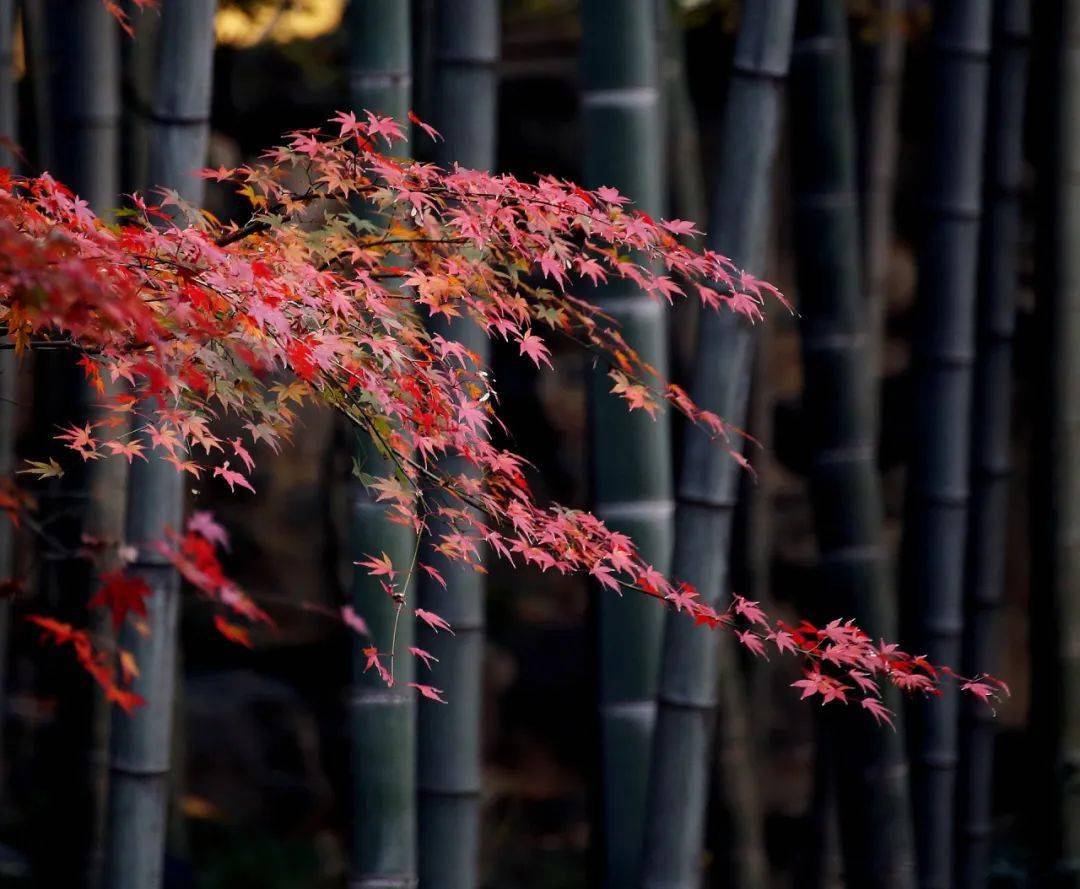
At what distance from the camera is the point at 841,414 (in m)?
4.25

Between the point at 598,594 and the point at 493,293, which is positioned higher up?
the point at 493,293

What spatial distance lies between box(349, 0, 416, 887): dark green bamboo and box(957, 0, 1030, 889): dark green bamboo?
2683 millimetres

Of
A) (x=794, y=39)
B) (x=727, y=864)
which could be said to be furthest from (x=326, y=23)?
(x=727, y=864)

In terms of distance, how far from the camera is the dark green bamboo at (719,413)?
3469 millimetres

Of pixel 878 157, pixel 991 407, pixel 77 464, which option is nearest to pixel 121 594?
pixel 77 464

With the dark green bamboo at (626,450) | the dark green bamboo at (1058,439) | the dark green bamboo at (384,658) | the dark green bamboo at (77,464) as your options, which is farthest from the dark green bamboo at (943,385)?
the dark green bamboo at (77,464)

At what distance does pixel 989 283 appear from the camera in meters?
5.23

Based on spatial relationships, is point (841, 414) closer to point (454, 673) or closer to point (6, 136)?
point (454, 673)

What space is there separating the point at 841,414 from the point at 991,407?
3.98 ft

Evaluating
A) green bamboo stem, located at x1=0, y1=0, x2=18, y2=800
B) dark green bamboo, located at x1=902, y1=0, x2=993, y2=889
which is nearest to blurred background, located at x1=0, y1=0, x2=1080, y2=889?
dark green bamboo, located at x1=902, y1=0, x2=993, y2=889

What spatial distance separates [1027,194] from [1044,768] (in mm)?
4468

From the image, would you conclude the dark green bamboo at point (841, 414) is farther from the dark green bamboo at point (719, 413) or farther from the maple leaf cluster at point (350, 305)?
the maple leaf cluster at point (350, 305)

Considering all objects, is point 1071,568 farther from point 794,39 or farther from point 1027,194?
point 1027,194

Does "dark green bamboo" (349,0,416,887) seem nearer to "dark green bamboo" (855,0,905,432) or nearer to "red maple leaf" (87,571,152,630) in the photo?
"red maple leaf" (87,571,152,630)
